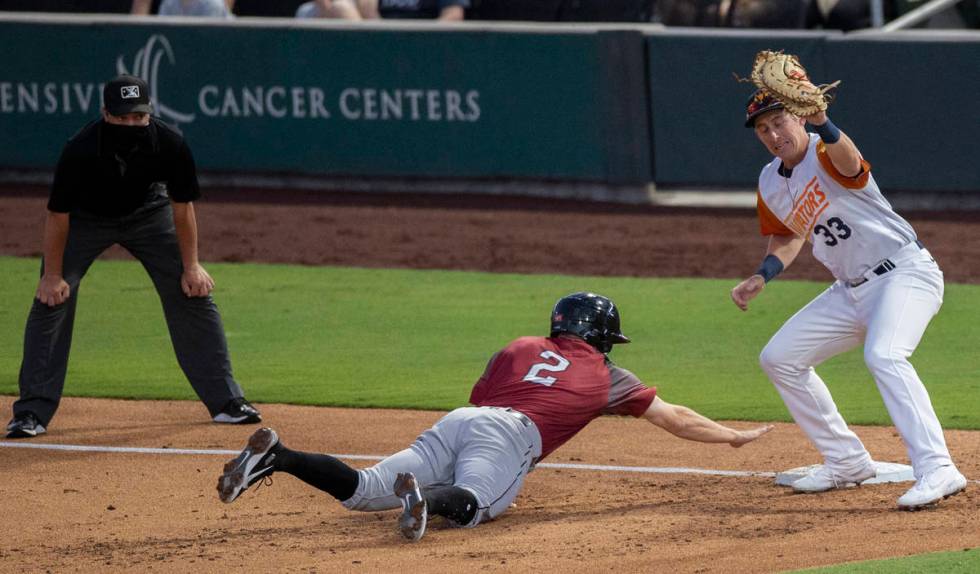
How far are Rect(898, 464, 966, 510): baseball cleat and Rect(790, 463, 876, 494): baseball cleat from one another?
0.54m

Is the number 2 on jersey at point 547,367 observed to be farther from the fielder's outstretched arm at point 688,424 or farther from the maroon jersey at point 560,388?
the fielder's outstretched arm at point 688,424

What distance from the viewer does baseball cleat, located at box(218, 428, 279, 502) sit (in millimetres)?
5984

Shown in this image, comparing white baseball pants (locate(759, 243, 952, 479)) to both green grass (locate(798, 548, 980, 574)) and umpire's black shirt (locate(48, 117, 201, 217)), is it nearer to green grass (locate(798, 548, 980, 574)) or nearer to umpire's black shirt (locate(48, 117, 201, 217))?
green grass (locate(798, 548, 980, 574))

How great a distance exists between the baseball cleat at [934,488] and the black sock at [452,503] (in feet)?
5.76

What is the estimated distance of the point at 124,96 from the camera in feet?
25.3

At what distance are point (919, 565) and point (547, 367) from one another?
71.9 inches

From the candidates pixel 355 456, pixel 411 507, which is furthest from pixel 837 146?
pixel 355 456

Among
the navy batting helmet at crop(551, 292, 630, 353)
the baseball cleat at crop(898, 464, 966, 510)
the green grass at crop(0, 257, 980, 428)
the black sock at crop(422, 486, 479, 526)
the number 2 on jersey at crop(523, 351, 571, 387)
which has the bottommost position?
the green grass at crop(0, 257, 980, 428)

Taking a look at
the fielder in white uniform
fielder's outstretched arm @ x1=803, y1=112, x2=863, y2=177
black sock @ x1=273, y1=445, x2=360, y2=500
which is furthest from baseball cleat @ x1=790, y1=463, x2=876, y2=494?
black sock @ x1=273, y1=445, x2=360, y2=500

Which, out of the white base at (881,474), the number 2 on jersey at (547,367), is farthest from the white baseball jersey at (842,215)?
the number 2 on jersey at (547,367)

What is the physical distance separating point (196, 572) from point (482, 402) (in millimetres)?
1504

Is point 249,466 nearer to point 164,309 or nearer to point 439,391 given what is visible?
point 164,309

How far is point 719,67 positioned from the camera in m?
15.7

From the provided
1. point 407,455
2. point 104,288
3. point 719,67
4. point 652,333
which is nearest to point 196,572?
point 407,455
